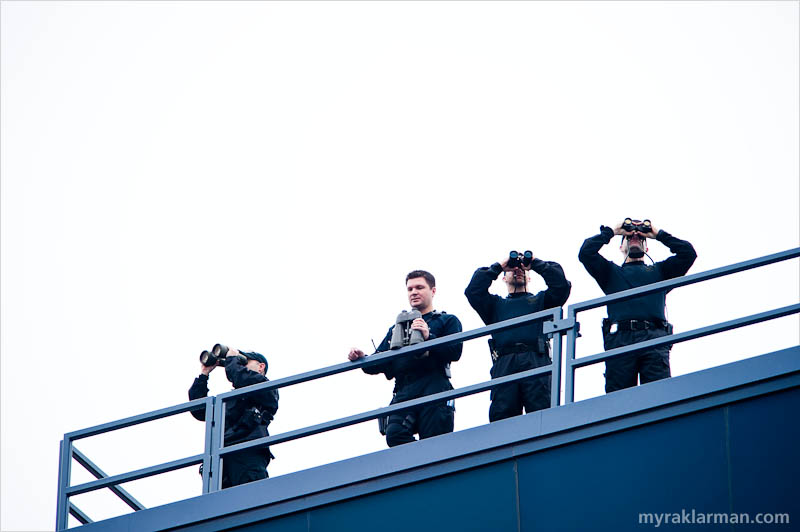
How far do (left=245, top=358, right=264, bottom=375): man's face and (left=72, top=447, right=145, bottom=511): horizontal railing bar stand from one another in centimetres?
177

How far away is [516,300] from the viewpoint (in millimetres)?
11266

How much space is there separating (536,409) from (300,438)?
212 centimetres

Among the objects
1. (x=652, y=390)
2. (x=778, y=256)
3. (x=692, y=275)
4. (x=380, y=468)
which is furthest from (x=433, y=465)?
(x=778, y=256)

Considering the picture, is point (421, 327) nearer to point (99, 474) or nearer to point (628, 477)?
point (628, 477)

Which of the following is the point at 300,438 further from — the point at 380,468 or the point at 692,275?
the point at 692,275

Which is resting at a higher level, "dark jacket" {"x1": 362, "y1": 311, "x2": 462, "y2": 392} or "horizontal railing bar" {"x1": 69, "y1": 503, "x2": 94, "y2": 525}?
"dark jacket" {"x1": 362, "y1": 311, "x2": 462, "y2": 392}

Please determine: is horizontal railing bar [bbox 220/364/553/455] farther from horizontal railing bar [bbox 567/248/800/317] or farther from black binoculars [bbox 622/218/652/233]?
black binoculars [bbox 622/218/652/233]

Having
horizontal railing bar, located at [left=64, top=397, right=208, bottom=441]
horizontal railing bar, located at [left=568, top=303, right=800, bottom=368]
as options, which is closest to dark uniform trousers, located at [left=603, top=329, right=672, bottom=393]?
horizontal railing bar, located at [left=568, top=303, right=800, bottom=368]

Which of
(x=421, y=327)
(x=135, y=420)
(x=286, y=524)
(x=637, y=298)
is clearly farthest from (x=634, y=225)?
(x=135, y=420)

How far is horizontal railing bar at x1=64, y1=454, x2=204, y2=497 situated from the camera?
35.3ft

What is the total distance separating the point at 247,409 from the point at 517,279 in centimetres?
292

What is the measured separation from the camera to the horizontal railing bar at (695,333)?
368 inches

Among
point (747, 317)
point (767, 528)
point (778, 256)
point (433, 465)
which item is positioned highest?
point (778, 256)

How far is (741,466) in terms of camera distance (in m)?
9.17
